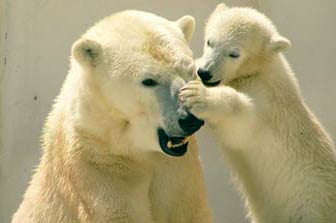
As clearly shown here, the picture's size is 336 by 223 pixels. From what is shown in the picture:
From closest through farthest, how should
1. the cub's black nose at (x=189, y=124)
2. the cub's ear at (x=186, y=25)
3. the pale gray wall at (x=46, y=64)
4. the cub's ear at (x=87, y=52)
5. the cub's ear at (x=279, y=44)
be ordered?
1. the cub's black nose at (x=189, y=124)
2. the cub's ear at (x=87, y=52)
3. the cub's ear at (x=186, y=25)
4. the cub's ear at (x=279, y=44)
5. the pale gray wall at (x=46, y=64)

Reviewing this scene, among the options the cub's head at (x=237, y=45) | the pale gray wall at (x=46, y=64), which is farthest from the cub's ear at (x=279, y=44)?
the pale gray wall at (x=46, y=64)

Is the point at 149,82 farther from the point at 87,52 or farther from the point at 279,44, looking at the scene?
the point at 279,44

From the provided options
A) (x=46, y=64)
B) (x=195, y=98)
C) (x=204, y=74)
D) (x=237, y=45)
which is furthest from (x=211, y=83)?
(x=46, y=64)

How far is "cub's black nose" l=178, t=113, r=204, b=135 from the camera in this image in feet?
12.3

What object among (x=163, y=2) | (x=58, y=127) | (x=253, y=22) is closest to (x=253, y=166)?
Result: (x=253, y=22)

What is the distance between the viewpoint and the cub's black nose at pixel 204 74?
174 inches

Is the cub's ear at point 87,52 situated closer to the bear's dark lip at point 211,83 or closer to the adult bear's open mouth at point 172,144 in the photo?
the adult bear's open mouth at point 172,144

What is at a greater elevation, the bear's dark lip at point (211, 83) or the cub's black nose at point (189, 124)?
the cub's black nose at point (189, 124)

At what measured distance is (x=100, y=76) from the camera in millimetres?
3957

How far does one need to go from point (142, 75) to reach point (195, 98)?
0.81ft

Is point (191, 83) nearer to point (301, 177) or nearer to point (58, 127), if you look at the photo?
point (58, 127)

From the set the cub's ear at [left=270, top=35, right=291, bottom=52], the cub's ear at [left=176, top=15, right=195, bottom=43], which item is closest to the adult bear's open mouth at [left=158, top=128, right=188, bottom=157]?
the cub's ear at [left=176, top=15, right=195, bottom=43]

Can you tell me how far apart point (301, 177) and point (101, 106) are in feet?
3.55

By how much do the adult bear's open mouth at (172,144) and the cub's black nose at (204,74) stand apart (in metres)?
0.62
